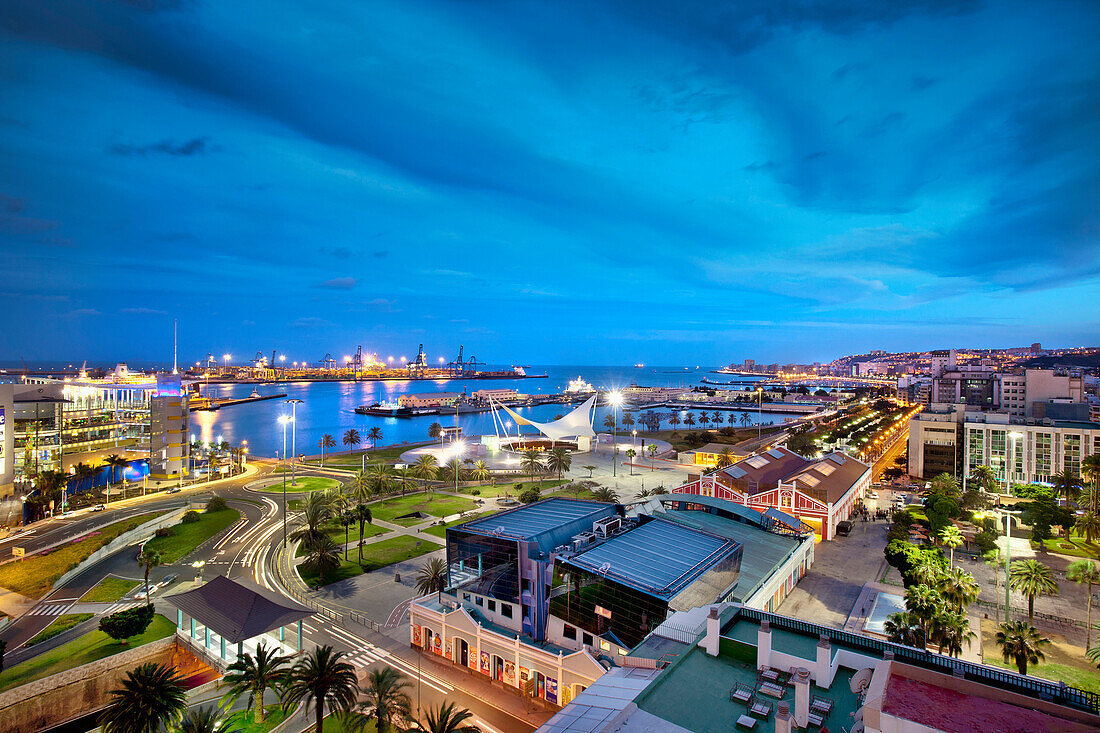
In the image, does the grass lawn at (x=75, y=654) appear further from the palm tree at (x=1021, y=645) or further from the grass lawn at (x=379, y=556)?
the palm tree at (x=1021, y=645)

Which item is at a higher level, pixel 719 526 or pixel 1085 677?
pixel 719 526

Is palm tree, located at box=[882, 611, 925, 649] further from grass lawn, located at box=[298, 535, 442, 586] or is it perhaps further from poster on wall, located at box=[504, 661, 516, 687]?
grass lawn, located at box=[298, 535, 442, 586]

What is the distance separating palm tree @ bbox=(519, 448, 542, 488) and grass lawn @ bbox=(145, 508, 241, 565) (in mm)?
26516

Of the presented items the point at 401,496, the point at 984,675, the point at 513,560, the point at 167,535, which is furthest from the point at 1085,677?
the point at 167,535

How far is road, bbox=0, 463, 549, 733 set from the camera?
19.5m

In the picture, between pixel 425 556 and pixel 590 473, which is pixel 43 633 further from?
pixel 590 473

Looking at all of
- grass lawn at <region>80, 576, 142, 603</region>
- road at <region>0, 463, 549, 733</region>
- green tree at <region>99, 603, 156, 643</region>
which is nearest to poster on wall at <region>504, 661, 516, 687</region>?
road at <region>0, 463, 549, 733</region>

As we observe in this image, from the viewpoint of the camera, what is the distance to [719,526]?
2959 cm

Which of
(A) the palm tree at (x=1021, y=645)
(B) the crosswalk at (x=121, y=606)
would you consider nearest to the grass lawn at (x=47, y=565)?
(B) the crosswalk at (x=121, y=606)

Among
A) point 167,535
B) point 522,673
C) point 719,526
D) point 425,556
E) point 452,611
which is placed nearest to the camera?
point 522,673

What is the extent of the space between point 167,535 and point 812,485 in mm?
46643

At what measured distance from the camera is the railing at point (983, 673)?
10625 millimetres

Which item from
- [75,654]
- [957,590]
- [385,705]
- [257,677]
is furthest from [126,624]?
[957,590]

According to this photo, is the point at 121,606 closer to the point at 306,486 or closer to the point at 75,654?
the point at 75,654
